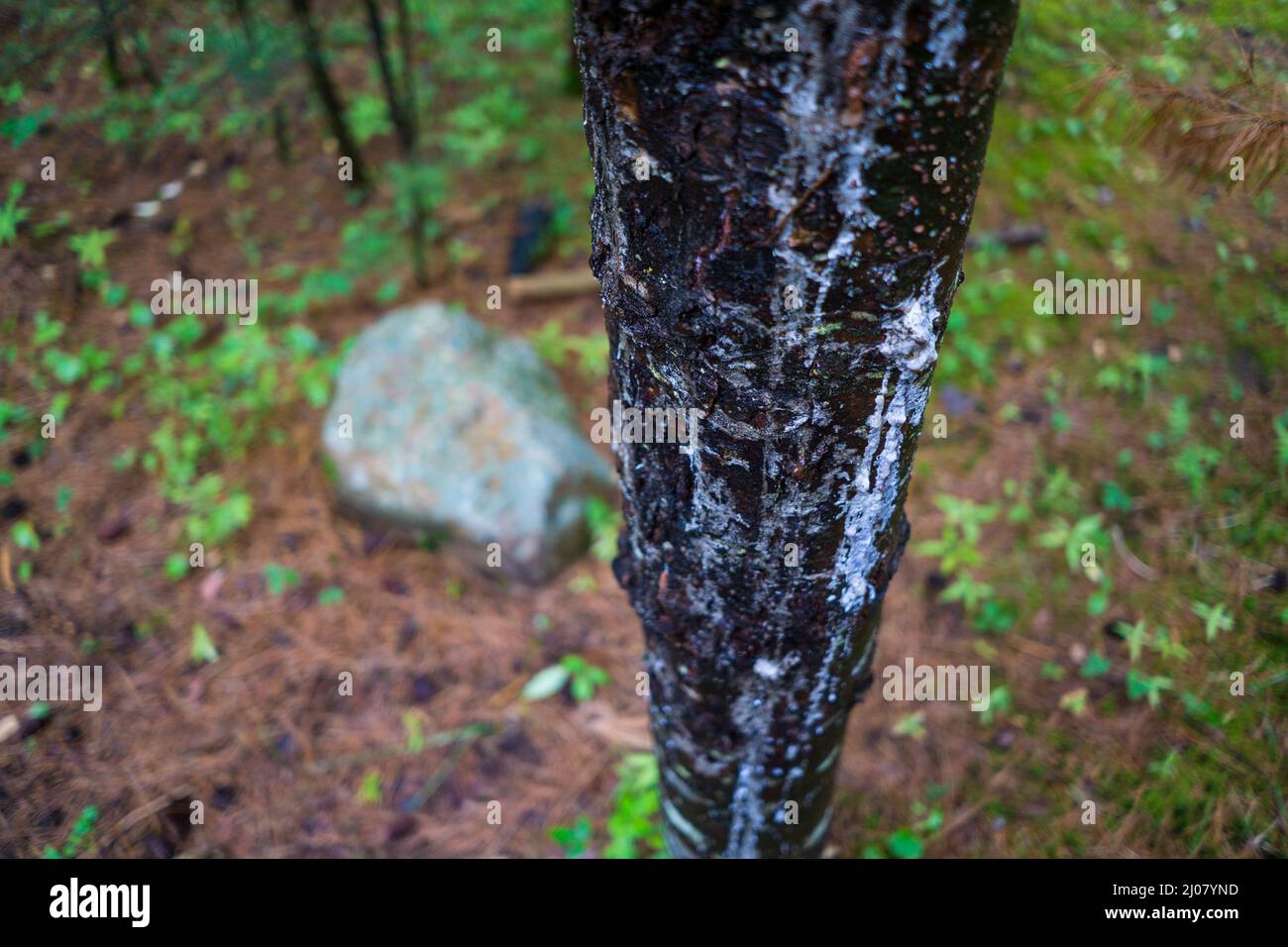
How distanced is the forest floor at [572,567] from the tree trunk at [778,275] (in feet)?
6.03

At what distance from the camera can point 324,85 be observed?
14.4 feet

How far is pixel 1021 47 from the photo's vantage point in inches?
181

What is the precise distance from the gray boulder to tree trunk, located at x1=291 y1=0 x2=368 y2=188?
5.70 ft

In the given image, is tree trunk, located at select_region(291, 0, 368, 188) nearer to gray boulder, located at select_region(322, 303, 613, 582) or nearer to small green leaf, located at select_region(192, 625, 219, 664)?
gray boulder, located at select_region(322, 303, 613, 582)

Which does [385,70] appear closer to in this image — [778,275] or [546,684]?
[546,684]

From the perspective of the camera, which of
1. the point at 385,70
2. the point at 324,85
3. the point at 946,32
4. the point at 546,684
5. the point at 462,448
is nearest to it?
the point at 946,32

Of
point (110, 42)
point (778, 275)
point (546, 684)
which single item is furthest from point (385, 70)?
point (778, 275)

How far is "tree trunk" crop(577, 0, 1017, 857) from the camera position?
772 millimetres

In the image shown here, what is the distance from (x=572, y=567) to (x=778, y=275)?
2.86 meters

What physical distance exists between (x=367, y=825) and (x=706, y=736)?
6.01ft

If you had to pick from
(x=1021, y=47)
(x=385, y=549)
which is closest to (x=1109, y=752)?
(x=385, y=549)

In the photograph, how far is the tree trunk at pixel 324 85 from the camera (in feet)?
12.8

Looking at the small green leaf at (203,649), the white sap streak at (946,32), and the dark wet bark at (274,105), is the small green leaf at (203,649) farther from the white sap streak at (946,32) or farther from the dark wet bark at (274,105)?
the white sap streak at (946,32)

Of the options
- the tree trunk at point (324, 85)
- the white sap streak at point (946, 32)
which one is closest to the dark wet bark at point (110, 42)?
the tree trunk at point (324, 85)
